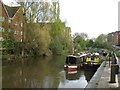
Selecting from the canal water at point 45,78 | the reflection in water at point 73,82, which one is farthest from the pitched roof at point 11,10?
the reflection in water at point 73,82

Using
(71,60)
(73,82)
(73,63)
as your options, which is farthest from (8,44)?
(73,82)

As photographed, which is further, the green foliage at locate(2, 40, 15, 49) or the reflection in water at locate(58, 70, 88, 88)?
the green foliage at locate(2, 40, 15, 49)

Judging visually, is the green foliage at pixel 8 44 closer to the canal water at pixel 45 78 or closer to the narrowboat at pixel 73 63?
the canal water at pixel 45 78

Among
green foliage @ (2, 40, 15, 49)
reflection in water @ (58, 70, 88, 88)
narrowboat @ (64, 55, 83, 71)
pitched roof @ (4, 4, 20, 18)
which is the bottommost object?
reflection in water @ (58, 70, 88, 88)

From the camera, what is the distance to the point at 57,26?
2265 inches

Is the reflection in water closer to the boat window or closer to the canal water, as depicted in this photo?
the canal water

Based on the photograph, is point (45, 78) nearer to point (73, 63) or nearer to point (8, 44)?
point (73, 63)

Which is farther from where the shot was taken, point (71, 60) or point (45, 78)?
point (71, 60)

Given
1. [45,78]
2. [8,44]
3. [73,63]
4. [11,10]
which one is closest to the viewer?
[45,78]

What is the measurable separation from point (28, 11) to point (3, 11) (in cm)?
868

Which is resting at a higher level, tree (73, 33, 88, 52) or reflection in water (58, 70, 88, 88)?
tree (73, 33, 88, 52)

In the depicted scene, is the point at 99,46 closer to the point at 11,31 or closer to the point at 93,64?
the point at 11,31

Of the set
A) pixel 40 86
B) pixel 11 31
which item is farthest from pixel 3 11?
pixel 40 86

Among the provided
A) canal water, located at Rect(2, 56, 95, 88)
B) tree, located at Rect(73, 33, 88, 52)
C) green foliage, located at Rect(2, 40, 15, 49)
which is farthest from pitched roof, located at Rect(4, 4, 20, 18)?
canal water, located at Rect(2, 56, 95, 88)
